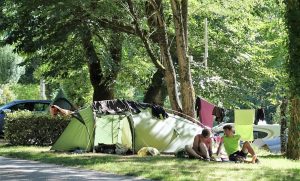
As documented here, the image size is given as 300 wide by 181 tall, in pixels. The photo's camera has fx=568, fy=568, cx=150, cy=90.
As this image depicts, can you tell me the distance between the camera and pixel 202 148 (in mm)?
14844

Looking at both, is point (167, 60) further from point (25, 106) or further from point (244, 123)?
point (25, 106)

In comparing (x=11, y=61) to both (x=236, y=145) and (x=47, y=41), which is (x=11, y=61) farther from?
(x=236, y=145)

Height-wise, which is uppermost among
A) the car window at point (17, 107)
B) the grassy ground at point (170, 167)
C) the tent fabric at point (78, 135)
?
the car window at point (17, 107)

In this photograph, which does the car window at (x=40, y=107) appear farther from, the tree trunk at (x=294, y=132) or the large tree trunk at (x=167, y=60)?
the tree trunk at (x=294, y=132)

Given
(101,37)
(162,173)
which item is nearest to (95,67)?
(101,37)

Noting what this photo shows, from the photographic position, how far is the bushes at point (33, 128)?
1850 cm

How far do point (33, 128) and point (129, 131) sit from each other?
3394 mm

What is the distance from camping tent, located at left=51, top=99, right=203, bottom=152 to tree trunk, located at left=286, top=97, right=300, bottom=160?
113 inches

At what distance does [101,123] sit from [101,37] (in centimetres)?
528

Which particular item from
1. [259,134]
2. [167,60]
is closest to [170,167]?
[167,60]

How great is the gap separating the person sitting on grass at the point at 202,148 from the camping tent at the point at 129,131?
7.07 ft

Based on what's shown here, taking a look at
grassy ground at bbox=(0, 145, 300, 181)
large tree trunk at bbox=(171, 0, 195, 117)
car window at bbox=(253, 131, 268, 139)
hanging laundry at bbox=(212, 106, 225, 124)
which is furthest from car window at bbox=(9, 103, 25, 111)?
car window at bbox=(253, 131, 268, 139)

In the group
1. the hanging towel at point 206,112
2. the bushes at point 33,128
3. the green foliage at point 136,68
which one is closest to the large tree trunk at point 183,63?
the hanging towel at point 206,112

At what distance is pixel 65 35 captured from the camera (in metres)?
19.7
